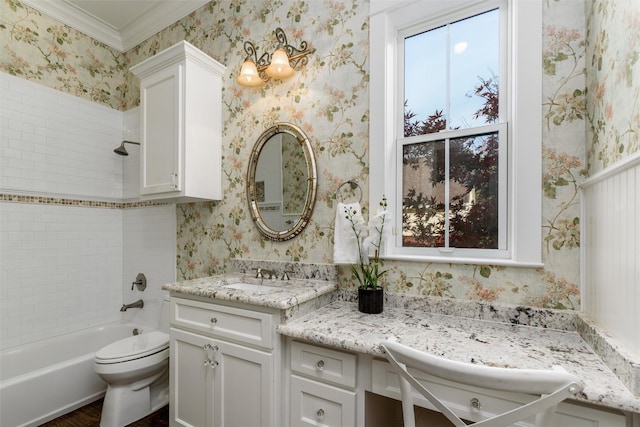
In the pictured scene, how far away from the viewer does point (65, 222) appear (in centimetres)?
263

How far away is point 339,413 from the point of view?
123cm

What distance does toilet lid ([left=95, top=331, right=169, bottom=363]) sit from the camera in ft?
6.29

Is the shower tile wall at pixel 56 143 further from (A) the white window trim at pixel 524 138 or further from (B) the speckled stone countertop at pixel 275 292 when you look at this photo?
(A) the white window trim at pixel 524 138

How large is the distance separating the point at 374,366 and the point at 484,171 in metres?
1.03

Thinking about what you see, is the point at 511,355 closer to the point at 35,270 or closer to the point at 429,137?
the point at 429,137

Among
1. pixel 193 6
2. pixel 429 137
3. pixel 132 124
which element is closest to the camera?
pixel 429 137

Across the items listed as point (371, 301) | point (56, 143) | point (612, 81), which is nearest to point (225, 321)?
point (371, 301)

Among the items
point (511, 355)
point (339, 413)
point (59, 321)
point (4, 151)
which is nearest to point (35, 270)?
point (59, 321)

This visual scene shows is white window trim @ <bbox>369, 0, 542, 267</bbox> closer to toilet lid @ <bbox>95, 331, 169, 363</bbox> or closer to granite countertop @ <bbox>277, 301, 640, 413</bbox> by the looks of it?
granite countertop @ <bbox>277, 301, 640, 413</bbox>

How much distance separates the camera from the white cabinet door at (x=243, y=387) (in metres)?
1.38

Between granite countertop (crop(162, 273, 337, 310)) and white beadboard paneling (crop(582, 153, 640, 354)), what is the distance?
1.12 m

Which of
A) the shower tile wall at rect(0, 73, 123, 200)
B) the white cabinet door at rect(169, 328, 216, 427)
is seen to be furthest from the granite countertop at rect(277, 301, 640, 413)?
the shower tile wall at rect(0, 73, 123, 200)

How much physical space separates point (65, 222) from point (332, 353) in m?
2.66

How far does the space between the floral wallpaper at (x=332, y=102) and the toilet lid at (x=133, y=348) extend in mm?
495
